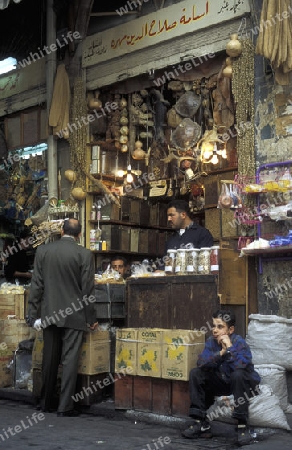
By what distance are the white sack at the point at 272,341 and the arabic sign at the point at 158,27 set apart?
3.58m

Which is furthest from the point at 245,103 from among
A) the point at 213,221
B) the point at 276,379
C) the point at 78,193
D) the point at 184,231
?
the point at 78,193

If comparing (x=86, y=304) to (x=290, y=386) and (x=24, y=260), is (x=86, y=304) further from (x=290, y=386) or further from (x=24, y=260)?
(x=24, y=260)

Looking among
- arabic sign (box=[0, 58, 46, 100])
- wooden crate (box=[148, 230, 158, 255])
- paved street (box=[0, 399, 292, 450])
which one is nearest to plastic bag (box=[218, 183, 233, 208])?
paved street (box=[0, 399, 292, 450])

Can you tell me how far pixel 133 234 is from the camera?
1036cm

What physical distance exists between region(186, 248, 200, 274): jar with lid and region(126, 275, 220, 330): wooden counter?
0.55 feet

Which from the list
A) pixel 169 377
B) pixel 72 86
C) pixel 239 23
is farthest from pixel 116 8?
pixel 169 377

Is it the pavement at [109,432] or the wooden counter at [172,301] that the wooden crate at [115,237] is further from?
the pavement at [109,432]

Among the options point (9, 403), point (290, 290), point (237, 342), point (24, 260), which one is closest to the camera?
point (237, 342)

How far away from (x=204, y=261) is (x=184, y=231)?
0.99 metres

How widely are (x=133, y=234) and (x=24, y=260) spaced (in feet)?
7.04

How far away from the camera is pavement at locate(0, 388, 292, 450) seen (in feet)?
17.6

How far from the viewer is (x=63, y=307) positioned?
22.5 ft

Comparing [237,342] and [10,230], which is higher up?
[10,230]

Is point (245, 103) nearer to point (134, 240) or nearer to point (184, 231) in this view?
point (184, 231)
